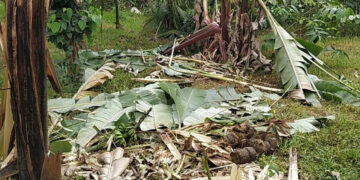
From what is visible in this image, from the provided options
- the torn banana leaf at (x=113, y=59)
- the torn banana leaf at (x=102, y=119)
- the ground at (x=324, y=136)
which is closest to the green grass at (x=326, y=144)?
the ground at (x=324, y=136)

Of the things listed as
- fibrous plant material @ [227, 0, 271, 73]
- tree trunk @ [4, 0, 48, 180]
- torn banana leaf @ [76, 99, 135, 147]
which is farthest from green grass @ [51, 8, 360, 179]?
tree trunk @ [4, 0, 48, 180]

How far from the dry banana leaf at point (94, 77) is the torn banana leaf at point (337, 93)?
89.1 inches

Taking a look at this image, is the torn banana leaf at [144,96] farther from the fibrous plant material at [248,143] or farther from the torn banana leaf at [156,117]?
the fibrous plant material at [248,143]

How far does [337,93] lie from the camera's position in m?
4.05

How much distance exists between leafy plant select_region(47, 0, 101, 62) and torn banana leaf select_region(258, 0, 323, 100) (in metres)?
2.09

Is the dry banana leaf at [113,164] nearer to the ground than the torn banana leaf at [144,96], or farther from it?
nearer to the ground

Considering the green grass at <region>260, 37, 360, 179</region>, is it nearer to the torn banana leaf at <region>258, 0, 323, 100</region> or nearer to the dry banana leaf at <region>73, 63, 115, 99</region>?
the torn banana leaf at <region>258, 0, 323, 100</region>

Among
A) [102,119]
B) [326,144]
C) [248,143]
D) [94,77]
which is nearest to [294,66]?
[326,144]

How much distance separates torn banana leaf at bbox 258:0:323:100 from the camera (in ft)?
13.5

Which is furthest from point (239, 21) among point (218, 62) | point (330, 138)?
point (330, 138)

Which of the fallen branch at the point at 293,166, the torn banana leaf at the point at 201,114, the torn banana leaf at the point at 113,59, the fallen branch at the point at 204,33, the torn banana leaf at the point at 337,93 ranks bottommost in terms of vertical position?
the fallen branch at the point at 293,166

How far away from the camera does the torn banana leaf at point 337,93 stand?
154 inches

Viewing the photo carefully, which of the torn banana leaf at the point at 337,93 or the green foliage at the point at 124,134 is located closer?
the green foliage at the point at 124,134

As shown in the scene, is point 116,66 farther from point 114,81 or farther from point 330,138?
point 330,138
